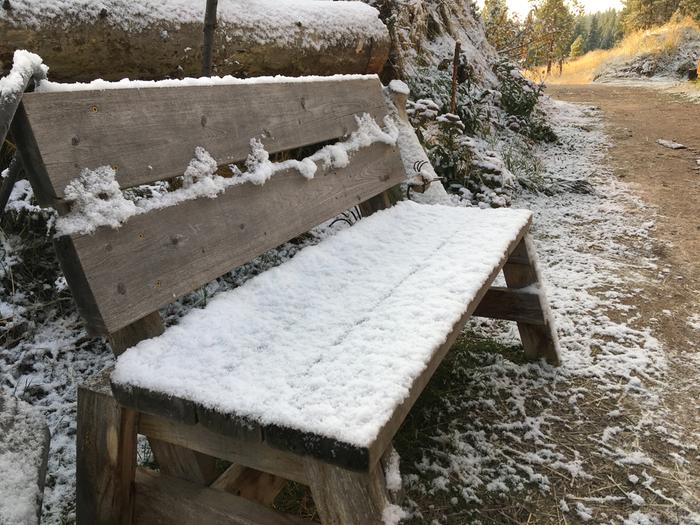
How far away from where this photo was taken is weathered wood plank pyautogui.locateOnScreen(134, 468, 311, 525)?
1.23 m

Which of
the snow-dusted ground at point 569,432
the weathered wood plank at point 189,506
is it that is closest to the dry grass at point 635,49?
the snow-dusted ground at point 569,432

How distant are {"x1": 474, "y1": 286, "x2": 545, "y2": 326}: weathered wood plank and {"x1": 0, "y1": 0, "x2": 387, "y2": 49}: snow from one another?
1.97 metres

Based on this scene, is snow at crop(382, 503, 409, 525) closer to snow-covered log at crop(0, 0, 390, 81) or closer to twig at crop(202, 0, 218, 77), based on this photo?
twig at crop(202, 0, 218, 77)

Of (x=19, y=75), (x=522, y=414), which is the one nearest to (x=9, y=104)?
→ (x=19, y=75)

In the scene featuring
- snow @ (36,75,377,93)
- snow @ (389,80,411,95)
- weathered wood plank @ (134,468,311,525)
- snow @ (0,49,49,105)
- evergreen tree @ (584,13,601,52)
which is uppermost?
snow @ (0,49,49,105)

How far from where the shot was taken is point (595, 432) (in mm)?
2076

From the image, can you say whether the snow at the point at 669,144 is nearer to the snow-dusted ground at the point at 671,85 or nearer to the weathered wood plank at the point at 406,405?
the snow-dusted ground at the point at 671,85

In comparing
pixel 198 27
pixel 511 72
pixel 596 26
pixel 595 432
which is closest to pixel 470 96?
pixel 511 72

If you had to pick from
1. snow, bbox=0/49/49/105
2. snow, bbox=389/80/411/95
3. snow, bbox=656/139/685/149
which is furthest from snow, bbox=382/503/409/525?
snow, bbox=656/139/685/149

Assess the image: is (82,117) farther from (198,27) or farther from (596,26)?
(596,26)

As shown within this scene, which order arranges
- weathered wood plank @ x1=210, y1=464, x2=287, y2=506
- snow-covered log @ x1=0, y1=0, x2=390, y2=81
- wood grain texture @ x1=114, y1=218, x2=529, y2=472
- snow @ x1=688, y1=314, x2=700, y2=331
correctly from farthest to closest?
snow @ x1=688, y1=314, x2=700, y2=331 → snow-covered log @ x1=0, y1=0, x2=390, y2=81 → weathered wood plank @ x1=210, y1=464, x2=287, y2=506 → wood grain texture @ x1=114, y1=218, x2=529, y2=472

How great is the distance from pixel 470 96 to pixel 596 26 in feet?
228

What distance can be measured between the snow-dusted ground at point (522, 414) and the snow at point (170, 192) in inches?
38.1

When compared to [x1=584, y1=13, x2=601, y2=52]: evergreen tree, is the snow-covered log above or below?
above
